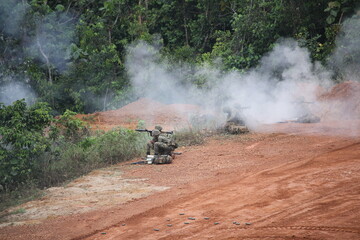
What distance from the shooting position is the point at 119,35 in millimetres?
22672

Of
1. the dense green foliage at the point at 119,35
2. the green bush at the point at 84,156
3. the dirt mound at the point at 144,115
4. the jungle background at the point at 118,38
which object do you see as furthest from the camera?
the dense green foliage at the point at 119,35

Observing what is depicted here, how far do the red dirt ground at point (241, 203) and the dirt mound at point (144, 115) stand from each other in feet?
26.7

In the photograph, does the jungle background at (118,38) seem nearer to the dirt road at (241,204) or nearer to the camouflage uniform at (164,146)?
the camouflage uniform at (164,146)

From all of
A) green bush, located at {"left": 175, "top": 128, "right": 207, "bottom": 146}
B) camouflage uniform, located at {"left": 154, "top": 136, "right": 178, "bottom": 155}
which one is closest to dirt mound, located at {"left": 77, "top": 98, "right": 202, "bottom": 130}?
green bush, located at {"left": 175, "top": 128, "right": 207, "bottom": 146}

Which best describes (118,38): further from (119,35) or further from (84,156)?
(84,156)

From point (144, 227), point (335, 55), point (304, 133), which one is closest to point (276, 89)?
point (335, 55)

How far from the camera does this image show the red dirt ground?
450cm

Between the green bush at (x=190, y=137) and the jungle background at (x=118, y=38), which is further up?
the jungle background at (x=118, y=38)

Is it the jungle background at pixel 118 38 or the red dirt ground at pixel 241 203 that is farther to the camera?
the jungle background at pixel 118 38

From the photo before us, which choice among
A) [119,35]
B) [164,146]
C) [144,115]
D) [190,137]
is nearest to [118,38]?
[119,35]

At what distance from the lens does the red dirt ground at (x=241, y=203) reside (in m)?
4.50

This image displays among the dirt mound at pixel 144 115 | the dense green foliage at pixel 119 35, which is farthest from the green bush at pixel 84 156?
the dense green foliage at pixel 119 35

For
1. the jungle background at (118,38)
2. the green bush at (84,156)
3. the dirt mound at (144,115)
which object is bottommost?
the green bush at (84,156)

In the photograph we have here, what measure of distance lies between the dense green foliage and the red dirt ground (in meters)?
9.75
